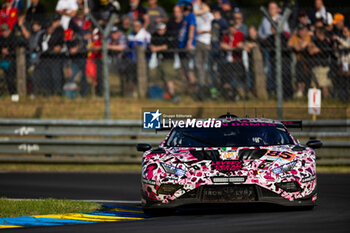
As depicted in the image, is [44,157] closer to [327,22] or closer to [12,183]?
[12,183]

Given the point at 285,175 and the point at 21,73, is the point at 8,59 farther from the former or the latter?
the point at 285,175

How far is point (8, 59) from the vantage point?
17219 millimetres

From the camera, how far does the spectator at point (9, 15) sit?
1777 cm

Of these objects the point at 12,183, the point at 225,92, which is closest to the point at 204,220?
the point at 12,183

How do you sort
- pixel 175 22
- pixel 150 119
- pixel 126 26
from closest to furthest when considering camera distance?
pixel 150 119 → pixel 175 22 → pixel 126 26

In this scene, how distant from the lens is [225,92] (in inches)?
637

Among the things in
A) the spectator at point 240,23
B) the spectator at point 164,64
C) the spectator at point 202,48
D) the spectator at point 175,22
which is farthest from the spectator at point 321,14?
the spectator at point 164,64

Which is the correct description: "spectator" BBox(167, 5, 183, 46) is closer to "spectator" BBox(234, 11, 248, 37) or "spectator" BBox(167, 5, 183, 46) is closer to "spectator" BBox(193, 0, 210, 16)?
"spectator" BBox(193, 0, 210, 16)

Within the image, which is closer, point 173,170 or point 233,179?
point 233,179

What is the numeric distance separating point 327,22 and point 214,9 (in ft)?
9.98

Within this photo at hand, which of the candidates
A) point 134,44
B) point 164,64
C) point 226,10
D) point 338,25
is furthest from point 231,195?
point 226,10

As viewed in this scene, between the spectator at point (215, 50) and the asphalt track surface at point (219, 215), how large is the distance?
3318mm

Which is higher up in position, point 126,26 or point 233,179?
point 126,26

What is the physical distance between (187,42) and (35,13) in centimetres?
410
